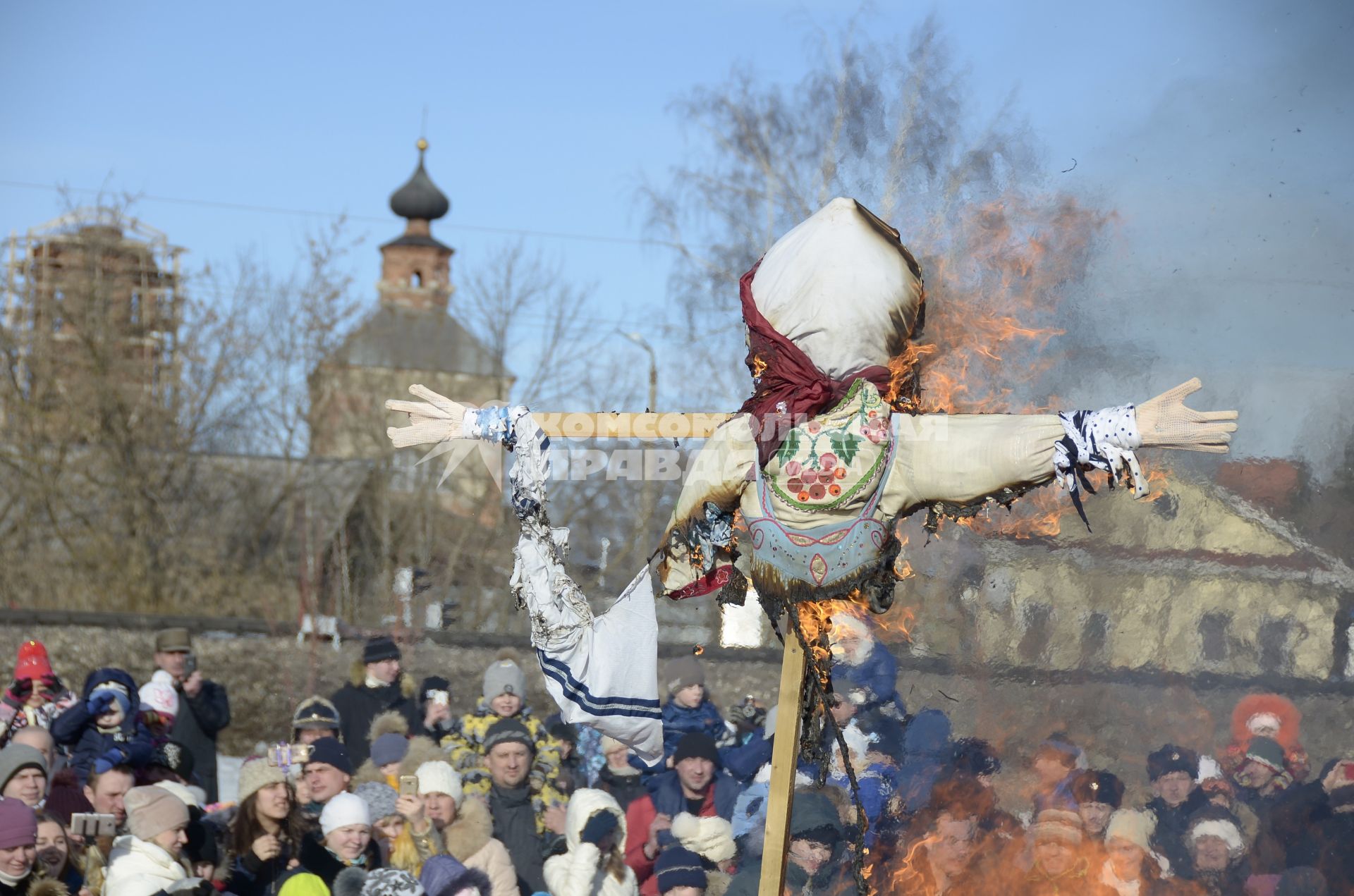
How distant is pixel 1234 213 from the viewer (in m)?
4.90

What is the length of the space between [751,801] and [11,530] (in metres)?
17.2

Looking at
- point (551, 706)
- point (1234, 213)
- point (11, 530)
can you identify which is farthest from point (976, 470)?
point (11, 530)

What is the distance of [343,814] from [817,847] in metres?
2.24

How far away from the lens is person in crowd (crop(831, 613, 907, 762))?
5367 mm

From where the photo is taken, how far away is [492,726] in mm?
8297

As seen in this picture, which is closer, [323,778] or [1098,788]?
[1098,788]

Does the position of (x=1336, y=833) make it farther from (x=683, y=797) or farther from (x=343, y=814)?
(x=343, y=814)

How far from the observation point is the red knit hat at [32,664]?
8906 mm

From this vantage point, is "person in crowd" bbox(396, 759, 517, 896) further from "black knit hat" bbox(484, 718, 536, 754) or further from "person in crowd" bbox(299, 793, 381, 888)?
"black knit hat" bbox(484, 718, 536, 754)

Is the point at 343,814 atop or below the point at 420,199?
below

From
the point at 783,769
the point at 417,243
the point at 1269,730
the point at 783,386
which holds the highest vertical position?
the point at 417,243

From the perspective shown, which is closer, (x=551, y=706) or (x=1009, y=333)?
(x=1009, y=333)

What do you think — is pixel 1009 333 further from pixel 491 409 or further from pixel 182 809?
pixel 182 809

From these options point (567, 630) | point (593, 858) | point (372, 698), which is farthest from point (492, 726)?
point (567, 630)
